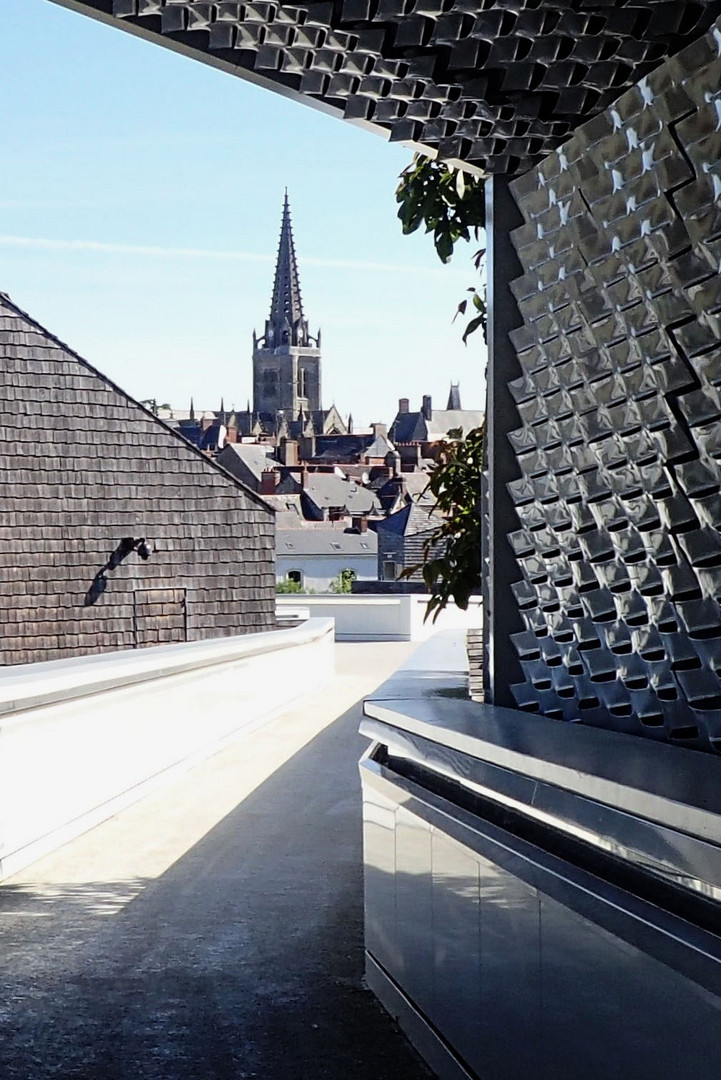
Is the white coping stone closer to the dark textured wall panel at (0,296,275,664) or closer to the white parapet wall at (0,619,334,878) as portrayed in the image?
the white parapet wall at (0,619,334,878)

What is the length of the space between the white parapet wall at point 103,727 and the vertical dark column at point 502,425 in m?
2.97

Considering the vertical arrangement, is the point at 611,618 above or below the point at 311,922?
above

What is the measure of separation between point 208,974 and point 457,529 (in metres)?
2.38

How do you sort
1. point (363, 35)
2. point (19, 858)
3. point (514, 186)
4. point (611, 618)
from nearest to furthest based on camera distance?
1. point (611, 618)
2. point (363, 35)
3. point (514, 186)
4. point (19, 858)

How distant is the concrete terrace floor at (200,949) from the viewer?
14.3 feet

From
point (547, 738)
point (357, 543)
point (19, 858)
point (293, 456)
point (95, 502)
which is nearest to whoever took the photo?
point (547, 738)

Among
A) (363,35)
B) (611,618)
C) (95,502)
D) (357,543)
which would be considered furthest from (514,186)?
(357,543)

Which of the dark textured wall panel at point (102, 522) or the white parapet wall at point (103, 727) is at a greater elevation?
the dark textured wall panel at point (102, 522)

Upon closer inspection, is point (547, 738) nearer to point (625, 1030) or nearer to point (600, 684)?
point (600, 684)

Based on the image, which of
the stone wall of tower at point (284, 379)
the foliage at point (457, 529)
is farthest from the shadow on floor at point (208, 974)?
the stone wall of tower at point (284, 379)

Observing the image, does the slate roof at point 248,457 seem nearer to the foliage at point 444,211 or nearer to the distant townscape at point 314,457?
the distant townscape at point 314,457

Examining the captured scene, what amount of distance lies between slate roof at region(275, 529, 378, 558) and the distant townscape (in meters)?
0.05

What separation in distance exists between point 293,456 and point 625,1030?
113633 mm

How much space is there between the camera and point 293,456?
115938 millimetres
